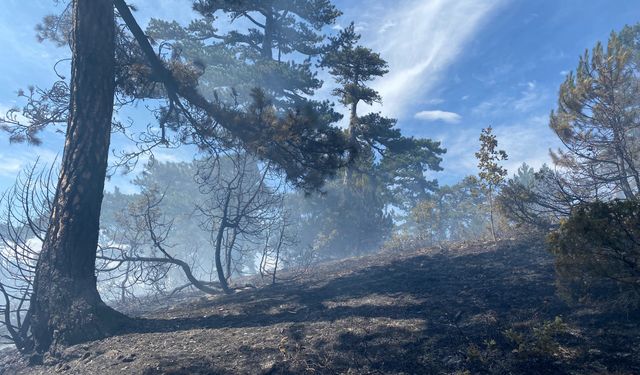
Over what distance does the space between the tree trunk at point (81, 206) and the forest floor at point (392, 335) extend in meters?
0.45

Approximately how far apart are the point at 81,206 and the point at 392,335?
5.01 metres

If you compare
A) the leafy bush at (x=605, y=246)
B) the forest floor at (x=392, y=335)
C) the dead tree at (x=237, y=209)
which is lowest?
the forest floor at (x=392, y=335)

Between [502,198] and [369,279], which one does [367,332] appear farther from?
[502,198]

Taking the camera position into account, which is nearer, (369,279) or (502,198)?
(369,279)

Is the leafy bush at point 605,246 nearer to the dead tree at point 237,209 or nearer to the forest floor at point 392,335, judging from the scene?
the forest floor at point 392,335

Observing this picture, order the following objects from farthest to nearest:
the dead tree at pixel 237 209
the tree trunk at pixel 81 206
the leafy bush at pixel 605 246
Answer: the dead tree at pixel 237 209 < the tree trunk at pixel 81 206 < the leafy bush at pixel 605 246

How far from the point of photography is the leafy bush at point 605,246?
129 inches

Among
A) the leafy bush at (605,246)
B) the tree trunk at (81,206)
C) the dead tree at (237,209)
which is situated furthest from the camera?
the dead tree at (237,209)

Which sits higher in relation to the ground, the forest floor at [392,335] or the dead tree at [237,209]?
the dead tree at [237,209]

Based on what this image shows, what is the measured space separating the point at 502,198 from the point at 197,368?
8.77 metres

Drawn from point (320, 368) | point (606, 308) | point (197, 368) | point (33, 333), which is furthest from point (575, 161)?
point (33, 333)

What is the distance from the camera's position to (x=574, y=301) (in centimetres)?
409

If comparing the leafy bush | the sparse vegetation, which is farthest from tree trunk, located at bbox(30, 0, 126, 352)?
the leafy bush

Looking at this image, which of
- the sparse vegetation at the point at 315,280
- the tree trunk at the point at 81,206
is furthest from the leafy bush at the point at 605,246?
the tree trunk at the point at 81,206
